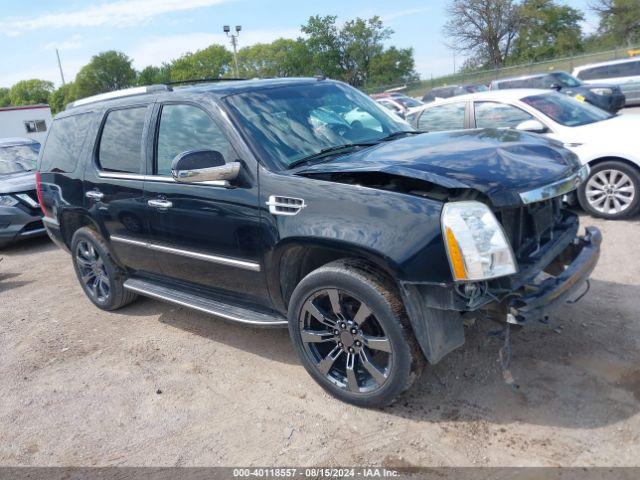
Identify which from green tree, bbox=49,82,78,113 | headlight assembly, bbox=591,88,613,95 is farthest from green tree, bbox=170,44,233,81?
headlight assembly, bbox=591,88,613,95

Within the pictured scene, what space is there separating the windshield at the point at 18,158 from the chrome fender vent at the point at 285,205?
25.7 feet

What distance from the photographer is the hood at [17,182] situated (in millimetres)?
8250

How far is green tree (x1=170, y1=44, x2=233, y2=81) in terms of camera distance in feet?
309

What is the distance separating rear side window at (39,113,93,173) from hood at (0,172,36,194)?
11.1 feet

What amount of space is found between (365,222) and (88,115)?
3346 millimetres

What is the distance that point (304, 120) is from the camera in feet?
12.2

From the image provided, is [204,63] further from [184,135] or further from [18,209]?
[184,135]

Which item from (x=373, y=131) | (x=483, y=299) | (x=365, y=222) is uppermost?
(x=373, y=131)

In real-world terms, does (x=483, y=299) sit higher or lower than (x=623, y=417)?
higher

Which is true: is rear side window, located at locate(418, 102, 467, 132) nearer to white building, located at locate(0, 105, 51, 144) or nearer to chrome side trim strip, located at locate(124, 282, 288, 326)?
chrome side trim strip, located at locate(124, 282, 288, 326)

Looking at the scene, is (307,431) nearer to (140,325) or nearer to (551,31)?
(140,325)

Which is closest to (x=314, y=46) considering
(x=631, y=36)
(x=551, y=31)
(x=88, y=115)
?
(x=551, y=31)

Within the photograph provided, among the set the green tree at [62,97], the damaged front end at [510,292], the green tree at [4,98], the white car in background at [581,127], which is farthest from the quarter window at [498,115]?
the green tree at [4,98]

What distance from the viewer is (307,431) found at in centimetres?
304
